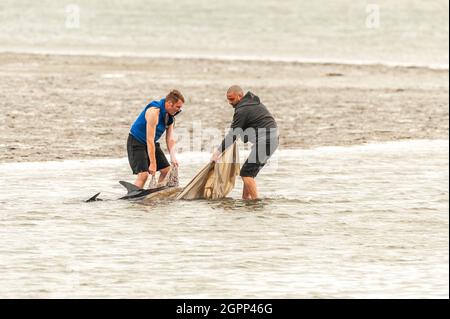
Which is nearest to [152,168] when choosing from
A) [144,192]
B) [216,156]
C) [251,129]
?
[144,192]

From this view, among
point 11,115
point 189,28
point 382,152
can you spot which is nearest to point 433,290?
point 382,152

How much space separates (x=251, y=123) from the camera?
1209cm

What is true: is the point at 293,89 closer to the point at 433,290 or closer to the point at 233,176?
the point at 233,176

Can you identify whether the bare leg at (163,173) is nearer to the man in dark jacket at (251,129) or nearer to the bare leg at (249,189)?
the man in dark jacket at (251,129)

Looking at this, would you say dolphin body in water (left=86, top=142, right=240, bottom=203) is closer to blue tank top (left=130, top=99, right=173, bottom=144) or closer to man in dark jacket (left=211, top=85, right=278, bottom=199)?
man in dark jacket (left=211, top=85, right=278, bottom=199)

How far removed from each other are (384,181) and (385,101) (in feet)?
27.8

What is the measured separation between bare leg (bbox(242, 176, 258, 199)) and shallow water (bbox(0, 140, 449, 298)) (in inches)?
7.4

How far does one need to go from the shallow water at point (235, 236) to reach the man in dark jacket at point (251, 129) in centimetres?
47

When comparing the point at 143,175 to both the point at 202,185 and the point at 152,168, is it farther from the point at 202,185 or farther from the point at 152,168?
the point at 202,185

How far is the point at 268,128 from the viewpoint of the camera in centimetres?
1220

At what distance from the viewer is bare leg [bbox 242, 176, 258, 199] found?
1241cm

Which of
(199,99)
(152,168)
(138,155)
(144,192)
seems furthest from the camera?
(199,99)

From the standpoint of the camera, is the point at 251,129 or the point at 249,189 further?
the point at 249,189

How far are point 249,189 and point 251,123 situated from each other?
2.60 ft
